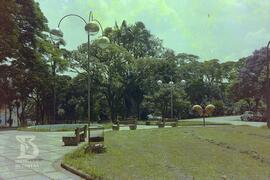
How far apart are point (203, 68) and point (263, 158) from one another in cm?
7086

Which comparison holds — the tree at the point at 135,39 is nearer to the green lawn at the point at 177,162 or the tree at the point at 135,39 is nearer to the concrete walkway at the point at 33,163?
the concrete walkway at the point at 33,163

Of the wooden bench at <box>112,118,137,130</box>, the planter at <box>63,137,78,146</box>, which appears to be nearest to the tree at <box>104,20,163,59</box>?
the wooden bench at <box>112,118,137,130</box>

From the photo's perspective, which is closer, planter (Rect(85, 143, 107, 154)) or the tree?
planter (Rect(85, 143, 107, 154))

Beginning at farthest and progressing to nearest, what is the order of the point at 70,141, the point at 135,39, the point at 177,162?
the point at 135,39 → the point at 70,141 → the point at 177,162

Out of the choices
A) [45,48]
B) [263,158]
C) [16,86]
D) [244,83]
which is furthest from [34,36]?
[263,158]

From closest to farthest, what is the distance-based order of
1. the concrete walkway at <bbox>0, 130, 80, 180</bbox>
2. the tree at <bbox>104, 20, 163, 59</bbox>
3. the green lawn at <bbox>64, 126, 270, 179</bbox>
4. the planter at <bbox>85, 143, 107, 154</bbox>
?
1. the green lawn at <bbox>64, 126, 270, 179</bbox>
2. the concrete walkway at <bbox>0, 130, 80, 180</bbox>
3. the planter at <bbox>85, 143, 107, 154</bbox>
4. the tree at <bbox>104, 20, 163, 59</bbox>

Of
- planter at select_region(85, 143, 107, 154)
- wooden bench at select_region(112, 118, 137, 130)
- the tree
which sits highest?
the tree

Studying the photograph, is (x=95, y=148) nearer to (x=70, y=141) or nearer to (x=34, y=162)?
(x=34, y=162)

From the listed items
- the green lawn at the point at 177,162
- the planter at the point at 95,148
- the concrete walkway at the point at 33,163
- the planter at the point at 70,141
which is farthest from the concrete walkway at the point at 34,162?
the planter at the point at 95,148

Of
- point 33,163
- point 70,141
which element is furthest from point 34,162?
point 70,141

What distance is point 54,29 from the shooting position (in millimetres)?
19000

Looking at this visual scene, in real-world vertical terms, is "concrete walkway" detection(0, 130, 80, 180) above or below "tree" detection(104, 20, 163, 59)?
below

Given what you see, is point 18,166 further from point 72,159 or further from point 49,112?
point 49,112

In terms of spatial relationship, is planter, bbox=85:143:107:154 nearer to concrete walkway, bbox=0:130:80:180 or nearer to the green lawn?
the green lawn
